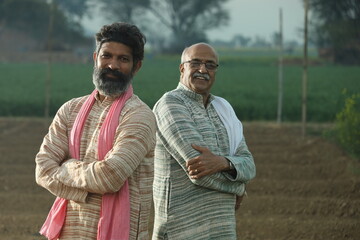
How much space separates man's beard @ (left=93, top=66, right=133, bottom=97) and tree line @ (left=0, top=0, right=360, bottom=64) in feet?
80.0

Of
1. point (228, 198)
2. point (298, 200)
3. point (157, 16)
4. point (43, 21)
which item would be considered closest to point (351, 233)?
point (298, 200)

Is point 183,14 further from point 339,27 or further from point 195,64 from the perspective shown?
point 195,64

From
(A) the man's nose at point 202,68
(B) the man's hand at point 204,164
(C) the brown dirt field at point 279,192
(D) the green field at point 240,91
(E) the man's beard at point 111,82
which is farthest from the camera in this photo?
(D) the green field at point 240,91

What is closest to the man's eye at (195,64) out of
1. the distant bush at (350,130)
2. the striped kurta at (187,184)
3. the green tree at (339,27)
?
the striped kurta at (187,184)

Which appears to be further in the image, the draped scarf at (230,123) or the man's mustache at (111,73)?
the draped scarf at (230,123)

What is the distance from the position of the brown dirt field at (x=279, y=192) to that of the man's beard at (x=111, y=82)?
3.15 meters

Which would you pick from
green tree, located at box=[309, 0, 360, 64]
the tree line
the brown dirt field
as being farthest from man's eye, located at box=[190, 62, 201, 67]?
green tree, located at box=[309, 0, 360, 64]

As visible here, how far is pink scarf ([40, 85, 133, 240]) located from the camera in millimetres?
2990

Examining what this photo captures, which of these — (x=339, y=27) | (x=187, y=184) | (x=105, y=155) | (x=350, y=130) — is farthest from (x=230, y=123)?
(x=339, y=27)

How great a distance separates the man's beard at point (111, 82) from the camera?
3123 millimetres

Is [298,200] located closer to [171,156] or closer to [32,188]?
[32,188]

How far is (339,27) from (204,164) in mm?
36247

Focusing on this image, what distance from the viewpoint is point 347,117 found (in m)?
9.17

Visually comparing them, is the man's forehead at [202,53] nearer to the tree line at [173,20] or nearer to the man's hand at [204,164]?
the man's hand at [204,164]
